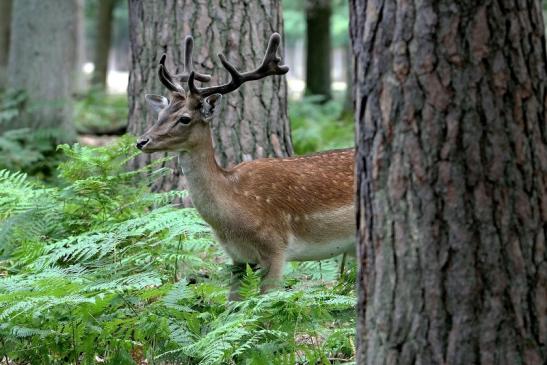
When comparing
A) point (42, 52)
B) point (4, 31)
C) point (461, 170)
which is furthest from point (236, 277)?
point (4, 31)

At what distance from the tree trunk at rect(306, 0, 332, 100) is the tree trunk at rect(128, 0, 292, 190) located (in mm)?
12979

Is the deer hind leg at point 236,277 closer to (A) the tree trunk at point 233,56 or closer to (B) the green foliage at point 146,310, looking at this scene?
(B) the green foliage at point 146,310

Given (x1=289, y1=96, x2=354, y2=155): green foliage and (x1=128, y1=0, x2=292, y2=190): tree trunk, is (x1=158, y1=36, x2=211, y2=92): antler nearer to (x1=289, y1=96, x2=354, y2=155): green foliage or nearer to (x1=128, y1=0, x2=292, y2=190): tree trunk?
(x1=128, y1=0, x2=292, y2=190): tree trunk

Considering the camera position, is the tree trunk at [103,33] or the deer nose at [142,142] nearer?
the deer nose at [142,142]

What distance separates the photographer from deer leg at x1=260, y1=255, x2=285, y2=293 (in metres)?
6.49

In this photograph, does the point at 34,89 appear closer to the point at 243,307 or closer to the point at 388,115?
the point at 243,307

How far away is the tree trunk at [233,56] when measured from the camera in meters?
8.28

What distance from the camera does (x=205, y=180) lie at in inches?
271

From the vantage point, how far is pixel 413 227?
12.0 feet

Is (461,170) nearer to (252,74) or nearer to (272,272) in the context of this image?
(272,272)

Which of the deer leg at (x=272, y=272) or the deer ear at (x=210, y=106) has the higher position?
the deer ear at (x=210, y=106)

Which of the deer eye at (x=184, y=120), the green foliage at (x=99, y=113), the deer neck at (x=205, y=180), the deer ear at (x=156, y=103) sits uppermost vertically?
the deer ear at (x=156, y=103)

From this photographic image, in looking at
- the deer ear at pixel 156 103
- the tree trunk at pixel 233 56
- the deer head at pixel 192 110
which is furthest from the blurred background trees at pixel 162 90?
the deer head at pixel 192 110

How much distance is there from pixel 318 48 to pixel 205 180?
16.3 metres
